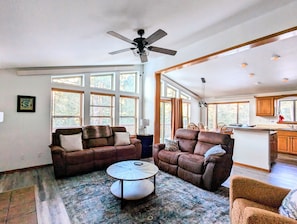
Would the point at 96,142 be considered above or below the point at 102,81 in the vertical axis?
below

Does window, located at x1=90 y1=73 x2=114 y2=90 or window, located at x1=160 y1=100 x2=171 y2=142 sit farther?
window, located at x1=160 y1=100 x2=171 y2=142

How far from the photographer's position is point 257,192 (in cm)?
171

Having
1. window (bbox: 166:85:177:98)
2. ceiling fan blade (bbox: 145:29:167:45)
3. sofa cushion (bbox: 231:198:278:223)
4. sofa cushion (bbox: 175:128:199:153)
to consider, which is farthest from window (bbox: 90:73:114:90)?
sofa cushion (bbox: 231:198:278:223)

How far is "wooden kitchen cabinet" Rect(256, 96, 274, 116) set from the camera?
21.6ft

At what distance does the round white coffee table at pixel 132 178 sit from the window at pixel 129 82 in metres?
3.50

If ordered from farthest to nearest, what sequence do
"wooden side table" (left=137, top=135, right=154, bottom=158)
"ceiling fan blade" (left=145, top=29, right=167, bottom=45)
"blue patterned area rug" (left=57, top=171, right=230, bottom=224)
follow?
"wooden side table" (left=137, top=135, right=154, bottom=158)
"ceiling fan blade" (left=145, top=29, right=167, bottom=45)
"blue patterned area rug" (left=57, top=171, right=230, bottom=224)

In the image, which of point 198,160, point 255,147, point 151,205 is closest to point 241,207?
point 151,205

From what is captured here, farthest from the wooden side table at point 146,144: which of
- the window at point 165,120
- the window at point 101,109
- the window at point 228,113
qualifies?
the window at point 228,113

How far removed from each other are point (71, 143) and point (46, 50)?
207cm

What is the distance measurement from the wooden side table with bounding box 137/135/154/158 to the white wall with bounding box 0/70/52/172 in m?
2.60

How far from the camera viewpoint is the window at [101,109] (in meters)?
5.36

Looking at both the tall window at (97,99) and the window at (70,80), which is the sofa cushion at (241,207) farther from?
the window at (70,80)

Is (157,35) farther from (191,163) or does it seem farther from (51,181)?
(51,181)

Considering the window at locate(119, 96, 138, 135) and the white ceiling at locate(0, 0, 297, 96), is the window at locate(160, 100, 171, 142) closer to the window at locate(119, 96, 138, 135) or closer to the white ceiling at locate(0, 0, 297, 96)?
the window at locate(119, 96, 138, 135)
